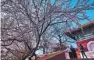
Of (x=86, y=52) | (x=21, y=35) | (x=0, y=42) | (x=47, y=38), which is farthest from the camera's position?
(x=86, y=52)

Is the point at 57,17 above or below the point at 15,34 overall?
above

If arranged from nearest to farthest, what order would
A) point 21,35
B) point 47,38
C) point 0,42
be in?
point 0,42 < point 21,35 < point 47,38

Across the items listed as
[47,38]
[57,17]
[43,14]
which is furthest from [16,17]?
[47,38]

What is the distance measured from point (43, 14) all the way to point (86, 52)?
9.41 m

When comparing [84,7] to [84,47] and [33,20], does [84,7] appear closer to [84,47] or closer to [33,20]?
[33,20]

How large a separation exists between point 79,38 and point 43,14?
984 centimetres

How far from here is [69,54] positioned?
1553 centimetres

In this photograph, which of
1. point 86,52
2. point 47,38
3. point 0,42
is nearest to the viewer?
point 0,42

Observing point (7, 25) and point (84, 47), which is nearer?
point (7, 25)

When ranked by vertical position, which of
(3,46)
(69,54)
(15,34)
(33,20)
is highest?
(33,20)

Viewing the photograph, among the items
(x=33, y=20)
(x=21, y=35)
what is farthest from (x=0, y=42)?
(x=33, y=20)

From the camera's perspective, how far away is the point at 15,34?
23.4ft

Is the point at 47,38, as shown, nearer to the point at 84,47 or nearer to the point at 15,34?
the point at 15,34

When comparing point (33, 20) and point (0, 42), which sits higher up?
point (33, 20)
